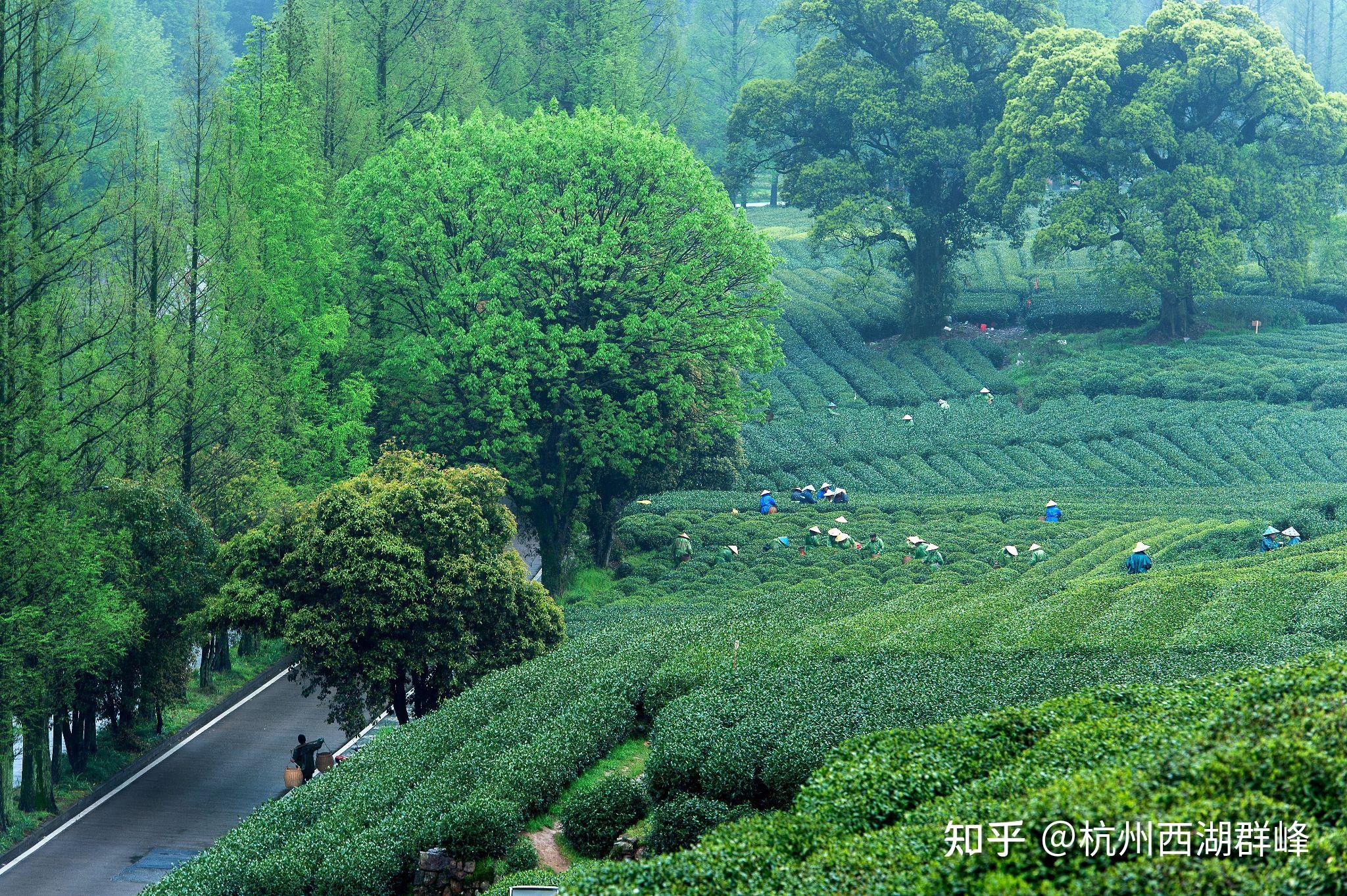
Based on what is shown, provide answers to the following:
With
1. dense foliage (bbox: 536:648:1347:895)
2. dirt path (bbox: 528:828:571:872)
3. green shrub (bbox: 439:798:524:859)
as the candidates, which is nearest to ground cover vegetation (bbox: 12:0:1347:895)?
green shrub (bbox: 439:798:524:859)

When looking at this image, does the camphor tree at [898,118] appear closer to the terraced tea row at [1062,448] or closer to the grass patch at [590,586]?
the terraced tea row at [1062,448]

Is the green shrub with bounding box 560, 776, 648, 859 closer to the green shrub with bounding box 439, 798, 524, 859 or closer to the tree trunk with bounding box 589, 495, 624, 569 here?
the green shrub with bounding box 439, 798, 524, 859

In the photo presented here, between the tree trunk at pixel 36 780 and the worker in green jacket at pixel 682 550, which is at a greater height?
the worker in green jacket at pixel 682 550

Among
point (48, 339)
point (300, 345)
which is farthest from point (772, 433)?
point (48, 339)

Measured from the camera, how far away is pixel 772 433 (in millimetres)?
46406

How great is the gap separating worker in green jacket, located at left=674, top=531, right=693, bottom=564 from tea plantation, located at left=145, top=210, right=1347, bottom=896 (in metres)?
0.50

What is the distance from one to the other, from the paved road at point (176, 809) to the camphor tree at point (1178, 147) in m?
34.2

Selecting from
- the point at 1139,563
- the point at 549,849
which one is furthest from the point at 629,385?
the point at 549,849

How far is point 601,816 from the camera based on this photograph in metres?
16.0

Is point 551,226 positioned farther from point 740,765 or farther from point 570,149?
point 740,765

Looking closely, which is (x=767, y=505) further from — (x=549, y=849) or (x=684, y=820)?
(x=684, y=820)

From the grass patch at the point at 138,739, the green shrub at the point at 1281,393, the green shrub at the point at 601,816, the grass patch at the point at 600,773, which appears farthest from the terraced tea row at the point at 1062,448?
the green shrub at the point at 601,816

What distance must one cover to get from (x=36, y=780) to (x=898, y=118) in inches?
1614

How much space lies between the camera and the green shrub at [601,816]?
1606 cm
